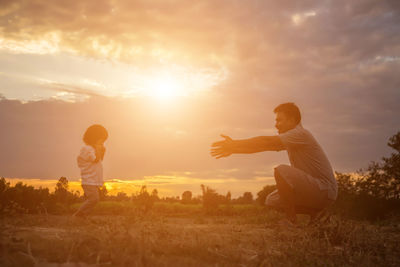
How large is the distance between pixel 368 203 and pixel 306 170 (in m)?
7.87

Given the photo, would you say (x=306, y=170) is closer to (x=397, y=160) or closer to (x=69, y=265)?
(x=69, y=265)

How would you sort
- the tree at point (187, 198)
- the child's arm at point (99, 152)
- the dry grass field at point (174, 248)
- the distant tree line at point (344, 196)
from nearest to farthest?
the dry grass field at point (174, 248)
the child's arm at point (99, 152)
the distant tree line at point (344, 196)
the tree at point (187, 198)

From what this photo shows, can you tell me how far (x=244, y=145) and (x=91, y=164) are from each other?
4.32 m

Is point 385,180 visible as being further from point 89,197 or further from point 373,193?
point 89,197

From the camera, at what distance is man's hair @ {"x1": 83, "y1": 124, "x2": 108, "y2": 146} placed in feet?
26.9

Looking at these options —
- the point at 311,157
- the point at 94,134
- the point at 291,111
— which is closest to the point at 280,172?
the point at 311,157

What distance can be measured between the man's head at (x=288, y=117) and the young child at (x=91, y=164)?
4.58 meters

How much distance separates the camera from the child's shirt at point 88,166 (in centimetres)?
789

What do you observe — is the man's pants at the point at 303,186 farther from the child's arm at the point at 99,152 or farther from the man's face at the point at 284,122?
the child's arm at the point at 99,152

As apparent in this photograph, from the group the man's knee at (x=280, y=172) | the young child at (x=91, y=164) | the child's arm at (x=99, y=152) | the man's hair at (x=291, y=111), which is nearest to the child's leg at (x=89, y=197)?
the young child at (x=91, y=164)

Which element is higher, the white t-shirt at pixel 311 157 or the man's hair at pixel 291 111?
the man's hair at pixel 291 111

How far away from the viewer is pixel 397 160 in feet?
44.8

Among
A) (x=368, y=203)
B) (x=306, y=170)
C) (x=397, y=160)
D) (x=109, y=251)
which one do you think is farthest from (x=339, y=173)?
(x=109, y=251)

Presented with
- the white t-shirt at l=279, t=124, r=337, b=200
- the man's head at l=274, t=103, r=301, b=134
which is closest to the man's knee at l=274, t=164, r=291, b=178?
the white t-shirt at l=279, t=124, r=337, b=200
